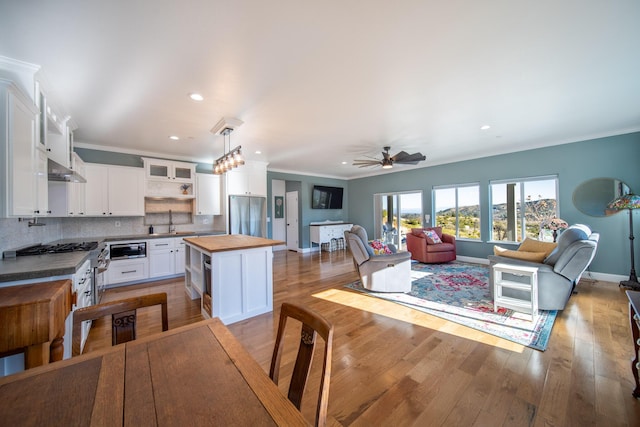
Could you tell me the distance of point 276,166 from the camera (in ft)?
22.5

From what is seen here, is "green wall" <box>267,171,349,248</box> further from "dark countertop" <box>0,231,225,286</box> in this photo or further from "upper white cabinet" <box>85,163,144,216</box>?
"dark countertop" <box>0,231,225,286</box>

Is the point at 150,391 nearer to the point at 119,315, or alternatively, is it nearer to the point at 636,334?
the point at 119,315

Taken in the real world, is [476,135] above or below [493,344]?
above

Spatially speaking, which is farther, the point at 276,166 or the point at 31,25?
the point at 276,166

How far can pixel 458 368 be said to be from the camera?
1997 millimetres

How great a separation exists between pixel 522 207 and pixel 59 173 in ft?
26.4

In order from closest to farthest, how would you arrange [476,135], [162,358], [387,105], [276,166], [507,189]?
[162,358], [387,105], [476,135], [507,189], [276,166]

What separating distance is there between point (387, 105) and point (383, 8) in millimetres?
1488

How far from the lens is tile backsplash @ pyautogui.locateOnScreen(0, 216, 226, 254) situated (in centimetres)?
257

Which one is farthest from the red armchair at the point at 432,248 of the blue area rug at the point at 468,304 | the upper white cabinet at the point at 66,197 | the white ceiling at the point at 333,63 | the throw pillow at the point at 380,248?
the upper white cabinet at the point at 66,197

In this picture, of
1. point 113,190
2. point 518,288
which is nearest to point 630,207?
point 518,288

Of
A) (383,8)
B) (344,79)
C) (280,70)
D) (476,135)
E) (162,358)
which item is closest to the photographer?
(162,358)

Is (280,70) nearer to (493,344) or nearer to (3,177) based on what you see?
(3,177)

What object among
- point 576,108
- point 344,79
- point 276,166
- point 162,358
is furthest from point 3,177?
point 576,108
